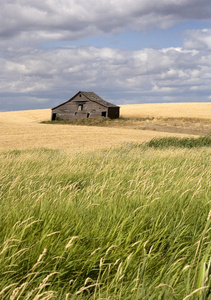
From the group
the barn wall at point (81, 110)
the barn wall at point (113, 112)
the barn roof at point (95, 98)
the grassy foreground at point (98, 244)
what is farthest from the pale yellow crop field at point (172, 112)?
the grassy foreground at point (98, 244)

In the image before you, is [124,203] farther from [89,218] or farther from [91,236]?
[91,236]

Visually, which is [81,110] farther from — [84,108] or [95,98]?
[95,98]

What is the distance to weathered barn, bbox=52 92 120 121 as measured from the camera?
64.8 m

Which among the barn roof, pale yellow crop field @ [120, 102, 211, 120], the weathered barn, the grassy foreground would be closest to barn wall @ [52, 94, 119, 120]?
the weathered barn

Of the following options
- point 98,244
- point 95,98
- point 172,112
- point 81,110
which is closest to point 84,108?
point 81,110

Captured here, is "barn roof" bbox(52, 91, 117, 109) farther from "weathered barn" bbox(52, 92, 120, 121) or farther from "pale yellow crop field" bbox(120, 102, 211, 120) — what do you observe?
"pale yellow crop field" bbox(120, 102, 211, 120)

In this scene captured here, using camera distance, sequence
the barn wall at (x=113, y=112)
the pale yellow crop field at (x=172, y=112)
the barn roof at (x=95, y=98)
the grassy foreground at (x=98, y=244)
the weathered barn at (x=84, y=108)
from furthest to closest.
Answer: the pale yellow crop field at (x=172, y=112)
the barn roof at (x=95, y=98)
the barn wall at (x=113, y=112)
the weathered barn at (x=84, y=108)
the grassy foreground at (x=98, y=244)

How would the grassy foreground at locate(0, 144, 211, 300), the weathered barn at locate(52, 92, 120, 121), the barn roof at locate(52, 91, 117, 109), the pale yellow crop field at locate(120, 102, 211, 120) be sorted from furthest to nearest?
the pale yellow crop field at locate(120, 102, 211, 120) < the barn roof at locate(52, 91, 117, 109) < the weathered barn at locate(52, 92, 120, 121) < the grassy foreground at locate(0, 144, 211, 300)

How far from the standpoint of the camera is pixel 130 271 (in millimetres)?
3258

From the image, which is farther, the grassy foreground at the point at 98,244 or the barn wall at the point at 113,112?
the barn wall at the point at 113,112

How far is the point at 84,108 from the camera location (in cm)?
6612

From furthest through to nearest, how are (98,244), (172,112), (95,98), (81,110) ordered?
1. (172,112)
2. (95,98)
3. (81,110)
4. (98,244)

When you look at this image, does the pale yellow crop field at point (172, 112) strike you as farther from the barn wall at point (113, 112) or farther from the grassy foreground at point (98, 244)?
the grassy foreground at point (98, 244)

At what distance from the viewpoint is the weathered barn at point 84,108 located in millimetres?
64812
